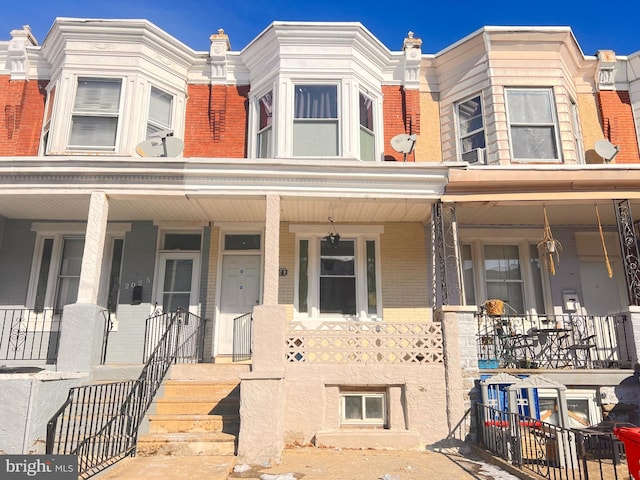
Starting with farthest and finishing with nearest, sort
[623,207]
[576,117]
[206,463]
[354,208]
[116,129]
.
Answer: [576,117] < [116,129] < [354,208] < [623,207] < [206,463]

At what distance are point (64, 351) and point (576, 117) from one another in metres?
11.7

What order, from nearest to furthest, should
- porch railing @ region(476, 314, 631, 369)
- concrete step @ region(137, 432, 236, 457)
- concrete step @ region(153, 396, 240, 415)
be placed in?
concrete step @ region(137, 432, 236, 457) < concrete step @ region(153, 396, 240, 415) < porch railing @ region(476, 314, 631, 369)

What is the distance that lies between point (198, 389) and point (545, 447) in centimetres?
507

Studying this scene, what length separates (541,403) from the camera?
26.7 feet

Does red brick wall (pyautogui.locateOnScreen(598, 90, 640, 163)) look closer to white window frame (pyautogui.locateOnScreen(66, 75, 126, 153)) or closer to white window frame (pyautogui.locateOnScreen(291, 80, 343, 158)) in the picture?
white window frame (pyautogui.locateOnScreen(291, 80, 343, 158))

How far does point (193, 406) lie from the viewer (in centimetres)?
739

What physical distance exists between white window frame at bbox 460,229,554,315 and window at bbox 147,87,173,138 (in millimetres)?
7154

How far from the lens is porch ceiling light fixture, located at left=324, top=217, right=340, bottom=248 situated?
9.96 meters

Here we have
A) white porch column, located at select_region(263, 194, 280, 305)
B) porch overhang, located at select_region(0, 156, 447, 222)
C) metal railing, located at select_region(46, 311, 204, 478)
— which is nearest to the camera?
metal railing, located at select_region(46, 311, 204, 478)

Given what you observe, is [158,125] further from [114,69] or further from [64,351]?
[64,351]

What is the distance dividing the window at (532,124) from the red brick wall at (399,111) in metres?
2.07

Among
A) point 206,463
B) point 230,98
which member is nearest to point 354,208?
point 230,98

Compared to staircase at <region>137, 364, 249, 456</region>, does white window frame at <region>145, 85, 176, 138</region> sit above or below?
above

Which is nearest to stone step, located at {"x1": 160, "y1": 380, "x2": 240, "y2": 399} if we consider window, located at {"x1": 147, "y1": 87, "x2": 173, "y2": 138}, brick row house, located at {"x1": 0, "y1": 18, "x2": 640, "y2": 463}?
brick row house, located at {"x1": 0, "y1": 18, "x2": 640, "y2": 463}
